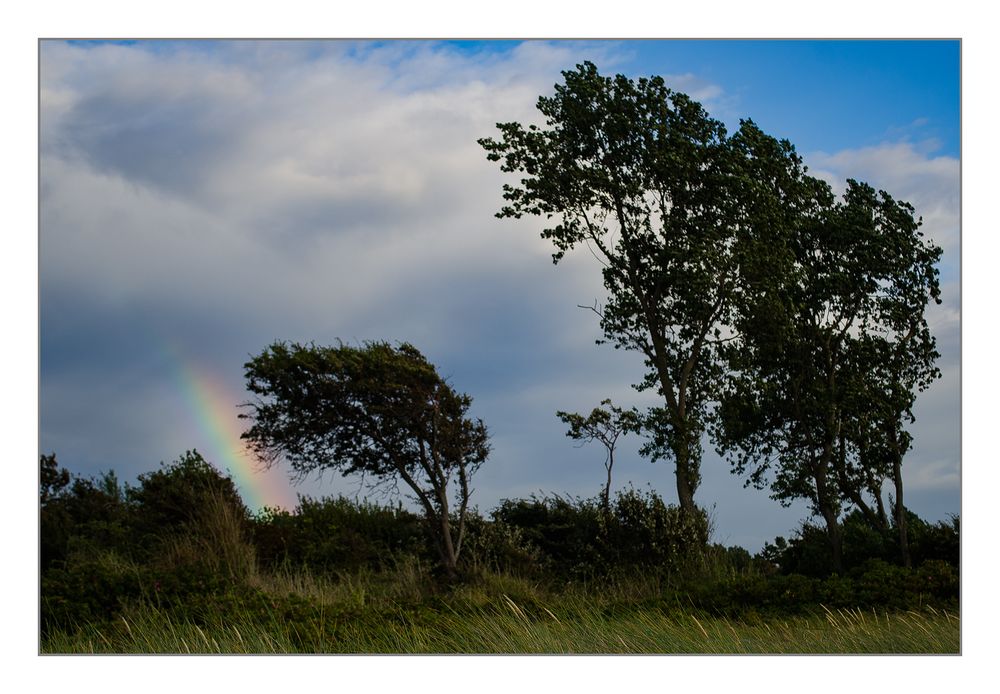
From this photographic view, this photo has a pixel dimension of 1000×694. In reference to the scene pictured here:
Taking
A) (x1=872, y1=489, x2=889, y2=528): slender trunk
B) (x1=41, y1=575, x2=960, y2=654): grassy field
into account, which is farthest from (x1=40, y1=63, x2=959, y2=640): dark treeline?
(x1=41, y1=575, x2=960, y2=654): grassy field

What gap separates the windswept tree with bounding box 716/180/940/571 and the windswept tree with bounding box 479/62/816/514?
0.48 m

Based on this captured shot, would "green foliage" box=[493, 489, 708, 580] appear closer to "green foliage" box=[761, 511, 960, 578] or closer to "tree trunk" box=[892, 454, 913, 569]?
"green foliage" box=[761, 511, 960, 578]

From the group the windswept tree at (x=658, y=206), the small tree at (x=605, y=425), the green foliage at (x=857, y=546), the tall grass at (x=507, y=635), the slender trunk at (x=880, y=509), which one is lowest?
the tall grass at (x=507, y=635)

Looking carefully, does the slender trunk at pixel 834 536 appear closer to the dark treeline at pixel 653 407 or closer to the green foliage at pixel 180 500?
the dark treeline at pixel 653 407

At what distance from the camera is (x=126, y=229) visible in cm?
1023

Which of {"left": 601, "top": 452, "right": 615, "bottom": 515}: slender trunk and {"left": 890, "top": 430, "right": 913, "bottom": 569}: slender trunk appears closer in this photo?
{"left": 890, "top": 430, "right": 913, "bottom": 569}: slender trunk

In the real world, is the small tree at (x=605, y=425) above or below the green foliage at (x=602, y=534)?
above

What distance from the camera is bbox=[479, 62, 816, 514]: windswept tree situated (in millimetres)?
11094

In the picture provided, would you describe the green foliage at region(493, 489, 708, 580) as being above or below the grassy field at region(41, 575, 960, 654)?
above

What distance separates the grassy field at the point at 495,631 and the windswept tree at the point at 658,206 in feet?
11.1

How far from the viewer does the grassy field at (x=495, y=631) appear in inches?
267

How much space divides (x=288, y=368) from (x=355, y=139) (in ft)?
10.4

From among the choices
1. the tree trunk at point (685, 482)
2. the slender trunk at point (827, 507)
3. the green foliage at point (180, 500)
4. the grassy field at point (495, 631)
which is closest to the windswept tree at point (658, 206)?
the tree trunk at point (685, 482)
